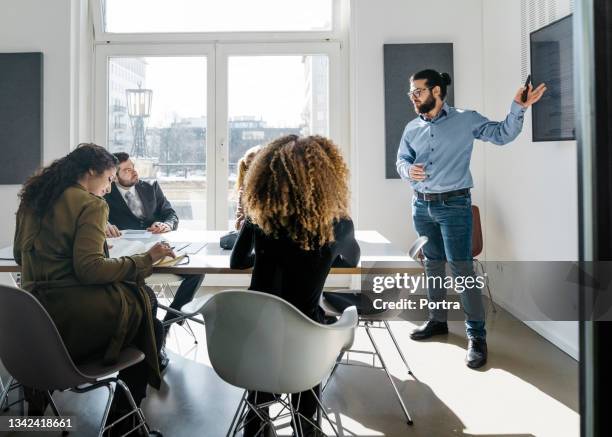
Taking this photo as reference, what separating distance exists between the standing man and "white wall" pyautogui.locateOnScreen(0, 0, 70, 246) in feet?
10.3

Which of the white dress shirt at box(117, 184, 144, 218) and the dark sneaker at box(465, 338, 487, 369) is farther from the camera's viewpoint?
the white dress shirt at box(117, 184, 144, 218)

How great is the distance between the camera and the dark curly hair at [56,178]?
1784 millimetres

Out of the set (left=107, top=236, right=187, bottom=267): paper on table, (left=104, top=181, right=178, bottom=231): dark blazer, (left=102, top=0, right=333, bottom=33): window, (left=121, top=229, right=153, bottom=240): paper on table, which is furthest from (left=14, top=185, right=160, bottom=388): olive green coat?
(left=102, top=0, right=333, bottom=33): window

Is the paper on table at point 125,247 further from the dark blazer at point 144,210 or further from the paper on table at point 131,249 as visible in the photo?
the dark blazer at point 144,210

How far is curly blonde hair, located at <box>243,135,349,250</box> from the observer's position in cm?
165

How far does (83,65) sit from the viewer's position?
4.67m

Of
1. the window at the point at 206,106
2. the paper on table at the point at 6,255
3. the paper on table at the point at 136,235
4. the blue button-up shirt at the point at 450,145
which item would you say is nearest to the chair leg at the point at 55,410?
the paper on table at the point at 6,255

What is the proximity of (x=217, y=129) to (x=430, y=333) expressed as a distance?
2.76m

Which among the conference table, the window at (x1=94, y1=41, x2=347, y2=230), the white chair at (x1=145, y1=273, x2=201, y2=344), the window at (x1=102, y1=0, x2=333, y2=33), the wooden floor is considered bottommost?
the wooden floor

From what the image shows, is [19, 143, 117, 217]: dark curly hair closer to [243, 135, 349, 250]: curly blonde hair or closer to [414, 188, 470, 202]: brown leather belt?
[243, 135, 349, 250]: curly blonde hair

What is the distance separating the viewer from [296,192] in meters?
1.67

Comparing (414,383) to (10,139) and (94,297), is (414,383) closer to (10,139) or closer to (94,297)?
(94,297)

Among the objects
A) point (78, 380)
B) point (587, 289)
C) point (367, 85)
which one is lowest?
point (78, 380)

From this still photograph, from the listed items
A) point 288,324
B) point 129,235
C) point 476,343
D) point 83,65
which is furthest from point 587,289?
point 83,65
